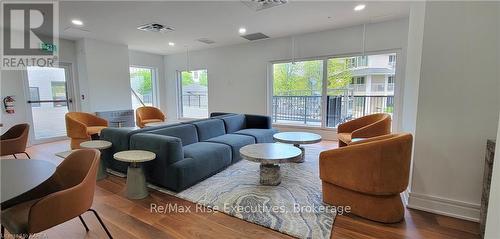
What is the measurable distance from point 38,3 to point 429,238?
5498 mm

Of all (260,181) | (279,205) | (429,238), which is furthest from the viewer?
(260,181)

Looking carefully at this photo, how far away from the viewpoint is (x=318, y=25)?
4559 mm

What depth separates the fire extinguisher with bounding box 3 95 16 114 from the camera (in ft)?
15.3

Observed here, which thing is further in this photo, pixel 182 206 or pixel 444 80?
pixel 182 206

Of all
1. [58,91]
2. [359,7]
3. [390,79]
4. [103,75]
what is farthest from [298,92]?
[58,91]

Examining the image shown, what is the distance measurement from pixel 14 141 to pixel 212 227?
10.4 ft

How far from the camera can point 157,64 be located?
7.58 m

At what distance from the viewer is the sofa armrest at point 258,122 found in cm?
463

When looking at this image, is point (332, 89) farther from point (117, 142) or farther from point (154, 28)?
point (117, 142)

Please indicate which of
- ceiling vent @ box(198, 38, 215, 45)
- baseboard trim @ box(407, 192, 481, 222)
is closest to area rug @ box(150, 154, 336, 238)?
baseboard trim @ box(407, 192, 481, 222)

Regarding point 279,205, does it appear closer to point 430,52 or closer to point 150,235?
point 150,235

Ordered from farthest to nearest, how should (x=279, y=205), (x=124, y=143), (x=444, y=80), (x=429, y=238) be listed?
(x=124, y=143), (x=279, y=205), (x=444, y=80), (x=429, y=238)

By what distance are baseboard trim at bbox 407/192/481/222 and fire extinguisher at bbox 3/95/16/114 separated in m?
7.03

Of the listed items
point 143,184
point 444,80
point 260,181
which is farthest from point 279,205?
point 444,80
